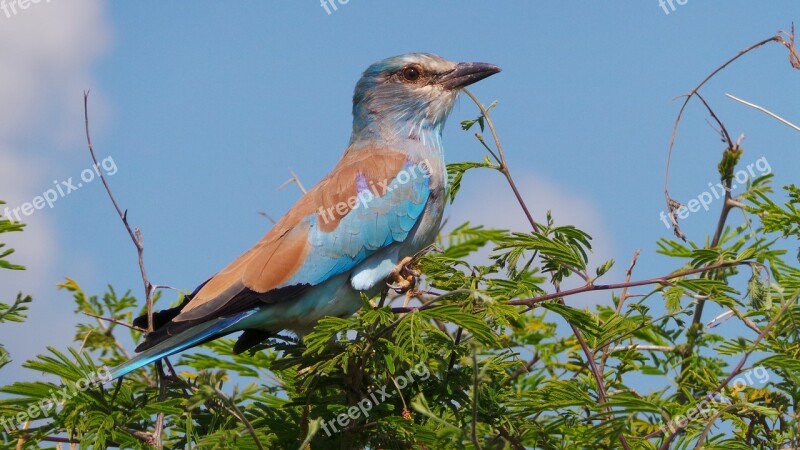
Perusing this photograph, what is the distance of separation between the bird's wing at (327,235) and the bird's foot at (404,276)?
0.27 metres

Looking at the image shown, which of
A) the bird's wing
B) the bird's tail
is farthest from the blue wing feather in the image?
the bird's tail

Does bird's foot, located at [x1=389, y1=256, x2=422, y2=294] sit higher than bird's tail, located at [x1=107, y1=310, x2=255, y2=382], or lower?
lower

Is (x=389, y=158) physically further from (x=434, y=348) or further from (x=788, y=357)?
(x=788, y=357)

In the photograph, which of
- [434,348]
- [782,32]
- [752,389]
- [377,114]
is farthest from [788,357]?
[377,114]

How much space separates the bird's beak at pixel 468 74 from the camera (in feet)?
20.5

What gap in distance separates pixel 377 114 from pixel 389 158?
1.97ft

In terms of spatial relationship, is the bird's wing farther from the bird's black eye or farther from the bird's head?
the bird's black eye

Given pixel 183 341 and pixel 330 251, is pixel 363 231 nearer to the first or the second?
pixel 330 251

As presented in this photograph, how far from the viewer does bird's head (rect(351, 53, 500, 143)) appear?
609 centimetres

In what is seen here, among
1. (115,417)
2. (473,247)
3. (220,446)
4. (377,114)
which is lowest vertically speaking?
(473,247)

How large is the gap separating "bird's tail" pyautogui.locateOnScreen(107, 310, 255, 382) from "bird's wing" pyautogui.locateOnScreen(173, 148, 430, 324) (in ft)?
0.15

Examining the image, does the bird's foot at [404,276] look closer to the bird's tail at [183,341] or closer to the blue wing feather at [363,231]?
the blue wing feather at [363,231]

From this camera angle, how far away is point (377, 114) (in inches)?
241

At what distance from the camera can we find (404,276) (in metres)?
4.88
